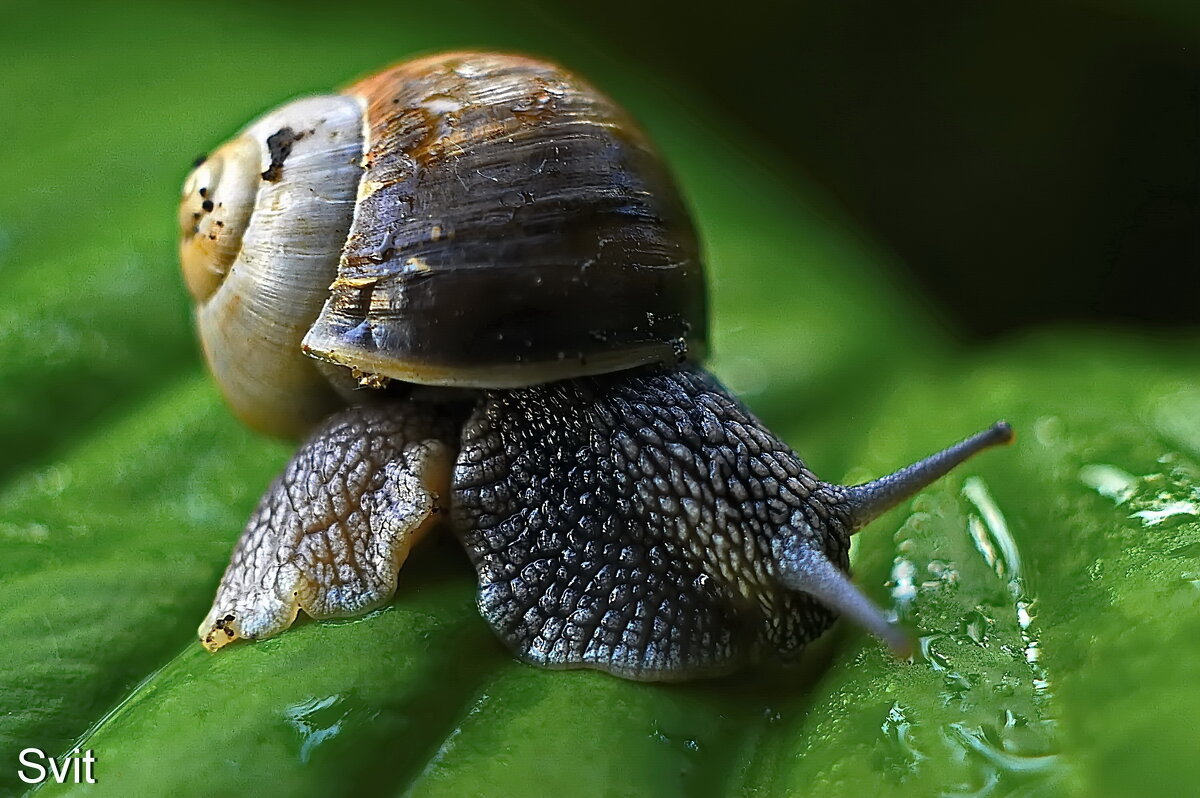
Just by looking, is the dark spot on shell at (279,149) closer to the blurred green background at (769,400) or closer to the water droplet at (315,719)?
the blurred green background at (769,400)

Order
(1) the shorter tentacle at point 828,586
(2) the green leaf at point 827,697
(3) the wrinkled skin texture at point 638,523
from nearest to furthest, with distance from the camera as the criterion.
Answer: (2) the green leaf at point 827,697 → (1) the shorter tentacle at point 828,586 → (3) the wrinkled skin texture at point 638,523

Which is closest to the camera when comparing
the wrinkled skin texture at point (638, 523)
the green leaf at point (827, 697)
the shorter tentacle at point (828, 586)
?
the green leaf at point (827, 697)

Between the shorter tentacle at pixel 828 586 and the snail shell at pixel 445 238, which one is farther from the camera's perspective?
the snail shell at pixel 445 238

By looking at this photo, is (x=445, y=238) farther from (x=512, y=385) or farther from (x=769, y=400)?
(x=769, y=400)

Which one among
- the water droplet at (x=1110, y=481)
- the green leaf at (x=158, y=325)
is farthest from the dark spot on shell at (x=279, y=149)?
the water droplet at (x=1110, y=481)

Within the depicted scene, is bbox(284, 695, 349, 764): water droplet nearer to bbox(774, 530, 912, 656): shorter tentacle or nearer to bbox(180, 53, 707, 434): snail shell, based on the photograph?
bbox(180, 53, 707, 434): snail shell

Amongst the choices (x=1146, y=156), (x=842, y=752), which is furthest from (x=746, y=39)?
(x=842, y=752)

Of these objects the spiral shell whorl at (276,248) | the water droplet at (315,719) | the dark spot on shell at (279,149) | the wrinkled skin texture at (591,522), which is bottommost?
the water droplet at (315,719)

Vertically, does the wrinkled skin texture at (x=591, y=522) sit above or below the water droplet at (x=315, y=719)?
above

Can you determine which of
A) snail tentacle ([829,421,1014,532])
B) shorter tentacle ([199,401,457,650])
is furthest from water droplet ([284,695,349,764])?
snail tentacle ([829,421,1014,532])
